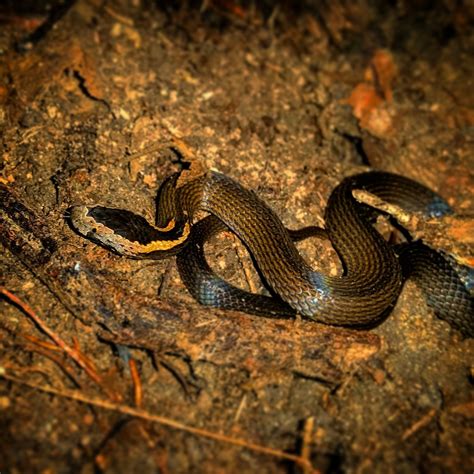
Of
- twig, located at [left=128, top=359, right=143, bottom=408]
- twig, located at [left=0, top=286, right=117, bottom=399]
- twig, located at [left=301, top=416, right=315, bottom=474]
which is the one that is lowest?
twig, located at [left=0, top=286, right=117, bottom=399]

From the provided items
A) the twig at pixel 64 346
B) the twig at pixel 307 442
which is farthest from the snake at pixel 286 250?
the twig at pixel 307 442

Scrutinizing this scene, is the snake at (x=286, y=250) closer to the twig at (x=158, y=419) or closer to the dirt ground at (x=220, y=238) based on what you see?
the dirt ground at (x=220, y=238)

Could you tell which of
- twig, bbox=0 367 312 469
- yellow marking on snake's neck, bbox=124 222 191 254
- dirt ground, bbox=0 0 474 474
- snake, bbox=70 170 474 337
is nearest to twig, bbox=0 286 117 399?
dirt ground, bbox=0 0 474 474

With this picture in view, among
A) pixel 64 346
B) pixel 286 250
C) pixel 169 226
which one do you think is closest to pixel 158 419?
pixel 64 346

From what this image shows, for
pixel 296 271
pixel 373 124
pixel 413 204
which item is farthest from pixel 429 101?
pixel 296 271

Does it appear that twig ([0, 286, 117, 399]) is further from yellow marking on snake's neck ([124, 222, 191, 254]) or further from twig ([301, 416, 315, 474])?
twig ([301, 416, 315, 474])

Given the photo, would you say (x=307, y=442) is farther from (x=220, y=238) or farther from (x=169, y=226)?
(x=169, y=226)

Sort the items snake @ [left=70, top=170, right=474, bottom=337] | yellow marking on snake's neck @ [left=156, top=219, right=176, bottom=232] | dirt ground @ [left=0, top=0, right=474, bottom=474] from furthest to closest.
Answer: yellow marking on snake's neck @ [left=156, top=219, right=176, bottom=232], snake @ [left=70, top=170, right=474, bottom=337], dirt ground @ [left=0, top=0, right=474, bottom=474]
